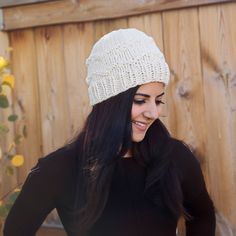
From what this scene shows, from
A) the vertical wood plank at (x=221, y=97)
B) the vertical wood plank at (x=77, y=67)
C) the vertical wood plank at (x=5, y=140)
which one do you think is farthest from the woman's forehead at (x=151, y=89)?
the vertical wood plank at (x=5, y=140)

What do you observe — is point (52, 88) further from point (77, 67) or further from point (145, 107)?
point (145, 107)

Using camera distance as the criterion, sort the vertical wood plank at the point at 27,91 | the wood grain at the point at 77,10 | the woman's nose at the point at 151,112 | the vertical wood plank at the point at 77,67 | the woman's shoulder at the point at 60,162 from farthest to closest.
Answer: the vertical wood plank at the point at 27,91, the vertical wood plank at the point at 77,67, the wood grain at the point at 77,10, the woman's shoulder at the point at 60,162, the woman's nose at the point at 151,112

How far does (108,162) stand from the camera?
2299 mm

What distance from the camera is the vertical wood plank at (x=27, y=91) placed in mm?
3516

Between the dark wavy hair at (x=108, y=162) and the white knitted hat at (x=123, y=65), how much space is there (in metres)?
0.04

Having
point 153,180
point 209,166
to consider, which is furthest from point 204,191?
point 209,166

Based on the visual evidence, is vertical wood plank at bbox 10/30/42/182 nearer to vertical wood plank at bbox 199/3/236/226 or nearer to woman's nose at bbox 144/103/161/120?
vertical wood plank at bbox 199/3/236/226

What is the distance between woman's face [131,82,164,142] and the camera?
2.20 meters

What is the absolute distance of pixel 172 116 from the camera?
3064 mm

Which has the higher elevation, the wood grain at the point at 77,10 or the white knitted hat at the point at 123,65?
the wood grain at the point at 77,10

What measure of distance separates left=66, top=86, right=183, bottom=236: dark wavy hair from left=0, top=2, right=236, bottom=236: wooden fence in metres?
0.63

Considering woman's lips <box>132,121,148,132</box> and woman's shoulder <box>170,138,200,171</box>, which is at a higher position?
woman's lips <box>132,121,148,132</box>

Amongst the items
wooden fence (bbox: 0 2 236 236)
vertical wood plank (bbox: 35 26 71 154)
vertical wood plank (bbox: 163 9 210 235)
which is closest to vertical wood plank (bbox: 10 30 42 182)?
vertical wood plank (bbox: 35 26 71 154)

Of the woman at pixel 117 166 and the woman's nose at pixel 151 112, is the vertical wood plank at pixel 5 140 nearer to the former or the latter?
the woman at pixel 117 166
